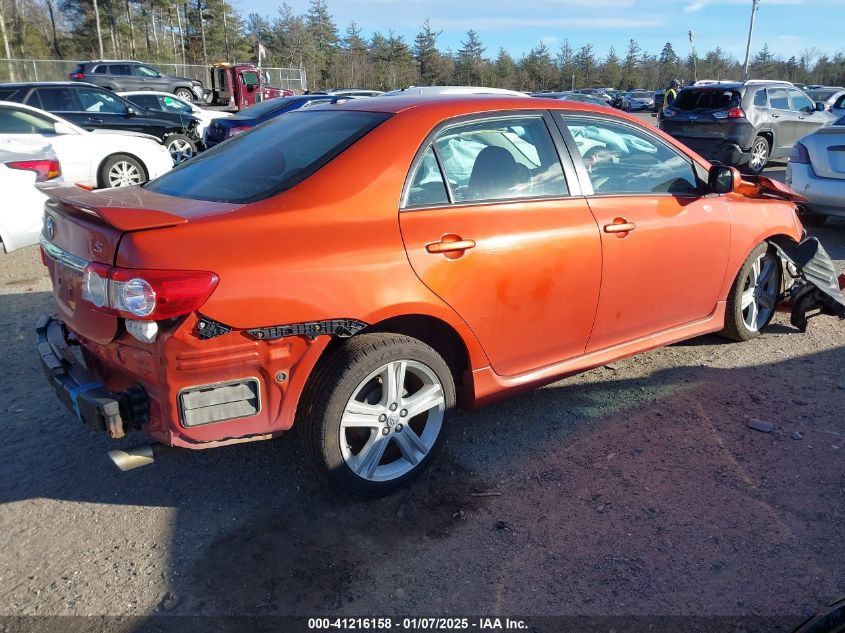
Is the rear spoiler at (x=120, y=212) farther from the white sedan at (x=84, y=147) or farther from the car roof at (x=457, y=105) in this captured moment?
the white sedan at (x=84, y=147)

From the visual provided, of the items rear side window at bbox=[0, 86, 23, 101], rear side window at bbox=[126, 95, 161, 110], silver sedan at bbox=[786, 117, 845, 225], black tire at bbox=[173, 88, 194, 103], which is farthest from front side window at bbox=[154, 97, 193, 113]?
black tire at bbox=[173, 88, 194, 103]

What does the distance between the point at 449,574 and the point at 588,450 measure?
118 centimetres

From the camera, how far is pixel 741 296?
4508mm

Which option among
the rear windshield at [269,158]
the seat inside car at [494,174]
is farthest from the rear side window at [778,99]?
the rear windshield at [269,158]

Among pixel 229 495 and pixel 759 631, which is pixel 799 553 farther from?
pixel 229 495

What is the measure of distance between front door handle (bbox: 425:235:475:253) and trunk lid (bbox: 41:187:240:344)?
84 cm

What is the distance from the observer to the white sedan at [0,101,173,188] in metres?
8.59

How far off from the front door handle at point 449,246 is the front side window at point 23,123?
7899 mm

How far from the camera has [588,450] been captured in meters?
3.44

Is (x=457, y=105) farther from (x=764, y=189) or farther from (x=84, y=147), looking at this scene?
(x=84, y=147)

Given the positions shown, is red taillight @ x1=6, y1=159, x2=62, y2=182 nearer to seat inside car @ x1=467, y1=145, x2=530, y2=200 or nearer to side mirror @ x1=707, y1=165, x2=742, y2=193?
seat inside car @ x1=467, y1=145, x2=530, y2=200

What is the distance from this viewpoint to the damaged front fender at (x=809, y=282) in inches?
185

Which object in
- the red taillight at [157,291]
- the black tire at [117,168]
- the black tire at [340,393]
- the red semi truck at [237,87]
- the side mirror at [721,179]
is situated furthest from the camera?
the red semi truck at [237,87]

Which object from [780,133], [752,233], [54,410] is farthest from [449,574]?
[780,133]
